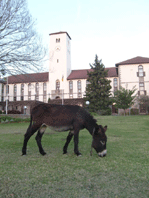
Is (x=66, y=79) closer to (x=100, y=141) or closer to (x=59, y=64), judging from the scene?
(x=59, y=64)

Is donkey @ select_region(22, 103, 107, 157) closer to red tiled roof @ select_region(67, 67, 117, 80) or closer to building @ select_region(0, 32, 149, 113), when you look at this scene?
building @ select_region(0, 32, 149, 113)

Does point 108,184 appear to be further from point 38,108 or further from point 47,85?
point 47,85

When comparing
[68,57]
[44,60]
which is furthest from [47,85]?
[44,60]

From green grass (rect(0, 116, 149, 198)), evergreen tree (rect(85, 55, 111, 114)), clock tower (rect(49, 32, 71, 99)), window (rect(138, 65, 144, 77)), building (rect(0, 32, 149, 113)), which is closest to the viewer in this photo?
green grass (rect(0, 116, 149, 198))

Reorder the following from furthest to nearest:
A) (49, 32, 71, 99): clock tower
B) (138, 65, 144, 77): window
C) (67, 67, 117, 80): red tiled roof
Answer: (49, 32, 71, 99): clock tower → (67, 67, 117, 80): red tiled roof → (138, 65, 144, 77): window

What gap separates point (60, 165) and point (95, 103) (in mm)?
34462

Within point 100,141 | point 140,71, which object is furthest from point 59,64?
point 100,141

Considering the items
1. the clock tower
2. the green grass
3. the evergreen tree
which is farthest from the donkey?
the clock tower

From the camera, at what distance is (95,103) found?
1473 inches

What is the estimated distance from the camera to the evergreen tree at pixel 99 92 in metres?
37.3

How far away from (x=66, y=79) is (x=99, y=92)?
19.8 m

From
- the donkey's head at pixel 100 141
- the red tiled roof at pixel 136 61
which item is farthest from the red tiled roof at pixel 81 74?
the donkey's head at pixel 100 141

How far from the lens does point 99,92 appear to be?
37.9 m

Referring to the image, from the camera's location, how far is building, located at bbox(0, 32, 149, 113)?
49.8 metres
